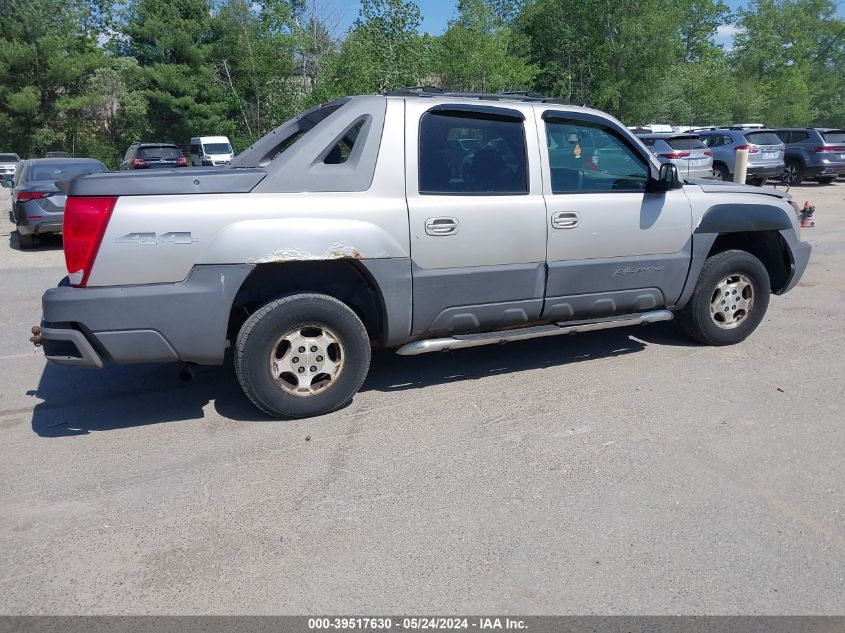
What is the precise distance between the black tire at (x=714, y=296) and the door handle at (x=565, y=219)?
1.34m

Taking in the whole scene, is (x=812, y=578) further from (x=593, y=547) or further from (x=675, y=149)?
(x=675, y=149)

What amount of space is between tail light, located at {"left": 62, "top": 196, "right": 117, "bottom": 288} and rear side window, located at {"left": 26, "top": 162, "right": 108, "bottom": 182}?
923 cm

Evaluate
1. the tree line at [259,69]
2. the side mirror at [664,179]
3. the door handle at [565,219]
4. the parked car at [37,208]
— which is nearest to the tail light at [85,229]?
the door handle at [565,219]

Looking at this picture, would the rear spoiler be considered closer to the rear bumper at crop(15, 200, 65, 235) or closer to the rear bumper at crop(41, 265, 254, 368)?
the rear bumper at crop(41, 265, 254, 368)

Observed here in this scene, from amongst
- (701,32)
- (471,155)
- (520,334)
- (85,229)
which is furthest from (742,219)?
(701,32)

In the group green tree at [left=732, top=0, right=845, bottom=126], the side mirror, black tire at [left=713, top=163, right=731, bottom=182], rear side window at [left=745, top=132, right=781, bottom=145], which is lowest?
black tire at [left=713, top=163, right=731, bottom=182]

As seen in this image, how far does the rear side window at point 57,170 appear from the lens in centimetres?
1213

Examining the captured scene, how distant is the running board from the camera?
458 centimetres

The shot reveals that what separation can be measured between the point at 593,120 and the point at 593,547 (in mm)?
3172

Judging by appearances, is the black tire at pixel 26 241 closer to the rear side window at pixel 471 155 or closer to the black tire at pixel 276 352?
the black tire at pixel 276 352

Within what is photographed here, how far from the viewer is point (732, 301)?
576 centimetres

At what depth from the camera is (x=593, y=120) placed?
16.7 feet

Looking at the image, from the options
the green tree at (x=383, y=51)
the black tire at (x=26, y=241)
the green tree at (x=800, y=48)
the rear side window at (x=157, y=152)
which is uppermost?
the green tree at (x=800, y=48)

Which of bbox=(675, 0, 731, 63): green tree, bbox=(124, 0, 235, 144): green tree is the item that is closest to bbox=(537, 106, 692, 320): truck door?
bbox=(124, 0, 235, 144): green tree
